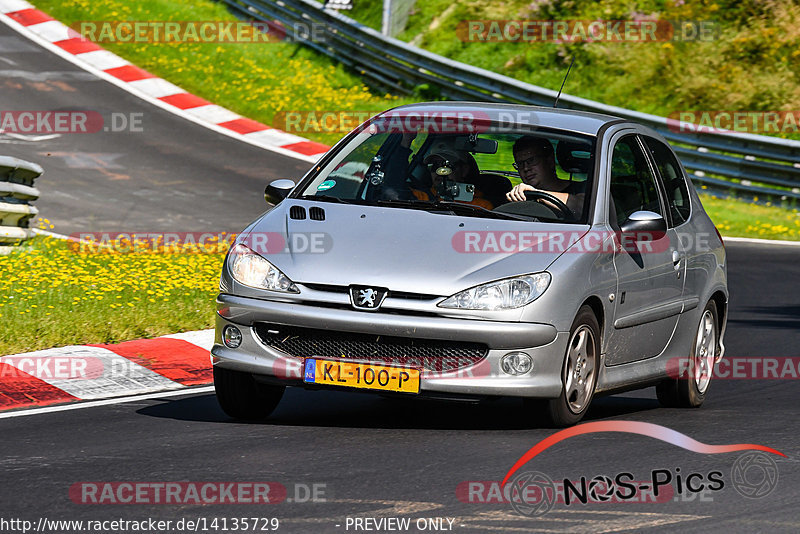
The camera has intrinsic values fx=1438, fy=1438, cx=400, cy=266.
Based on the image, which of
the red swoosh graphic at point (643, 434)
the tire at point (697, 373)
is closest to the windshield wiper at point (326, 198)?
the red swoosh graphic at point (643, 434)

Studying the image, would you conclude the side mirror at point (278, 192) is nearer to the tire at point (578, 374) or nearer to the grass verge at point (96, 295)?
the tire at point (578, 374)

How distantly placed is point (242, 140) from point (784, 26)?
35.7 ft

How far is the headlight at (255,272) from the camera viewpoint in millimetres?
7039

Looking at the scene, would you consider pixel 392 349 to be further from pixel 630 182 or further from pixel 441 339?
pixel 630 182

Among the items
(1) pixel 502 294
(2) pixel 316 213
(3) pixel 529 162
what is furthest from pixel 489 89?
(1) pixel 502 294

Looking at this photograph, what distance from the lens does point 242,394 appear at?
7.40 meters

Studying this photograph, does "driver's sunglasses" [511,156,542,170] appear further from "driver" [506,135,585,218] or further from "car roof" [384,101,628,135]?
"car roof" [384,101,628,135]

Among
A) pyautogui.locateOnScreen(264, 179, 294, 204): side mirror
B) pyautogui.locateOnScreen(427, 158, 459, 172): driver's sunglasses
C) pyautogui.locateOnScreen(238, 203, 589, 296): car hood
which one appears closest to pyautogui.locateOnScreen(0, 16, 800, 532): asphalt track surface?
pyautogui.locateOnScreen(238, 203, 589, 296): car hood

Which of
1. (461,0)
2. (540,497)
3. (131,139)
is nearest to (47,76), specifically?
(131,139)

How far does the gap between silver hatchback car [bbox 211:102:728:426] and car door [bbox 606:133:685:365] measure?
0.05 feet

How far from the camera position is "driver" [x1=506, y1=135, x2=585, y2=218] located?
26.2 ft

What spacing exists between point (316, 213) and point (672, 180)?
8.26 feet

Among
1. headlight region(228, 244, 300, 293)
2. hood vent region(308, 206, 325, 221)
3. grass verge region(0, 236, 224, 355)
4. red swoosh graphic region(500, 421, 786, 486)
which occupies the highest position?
hood vent region(308, 206, 325, 221)

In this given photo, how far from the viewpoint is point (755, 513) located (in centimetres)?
574
